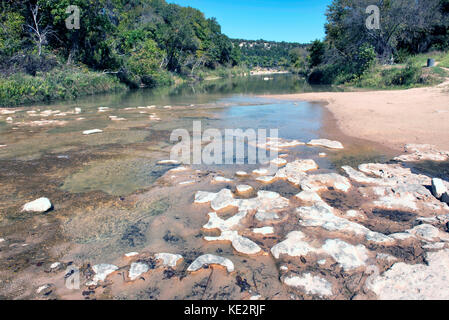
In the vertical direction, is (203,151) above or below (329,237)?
above

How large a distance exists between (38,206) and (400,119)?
8856mm

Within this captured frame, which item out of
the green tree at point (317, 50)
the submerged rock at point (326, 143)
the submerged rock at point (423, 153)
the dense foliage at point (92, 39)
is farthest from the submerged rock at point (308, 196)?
the green tree at point (317, 50)

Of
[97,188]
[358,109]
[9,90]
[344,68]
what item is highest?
[344,68]

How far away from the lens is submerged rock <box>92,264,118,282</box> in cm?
242

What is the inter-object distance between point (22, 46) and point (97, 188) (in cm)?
1856

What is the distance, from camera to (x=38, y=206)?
3.58 metres

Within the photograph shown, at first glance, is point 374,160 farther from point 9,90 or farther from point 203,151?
point 9,90

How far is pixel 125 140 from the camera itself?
277 inches

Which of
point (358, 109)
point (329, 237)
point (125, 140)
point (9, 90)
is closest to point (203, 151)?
point (125, 140)

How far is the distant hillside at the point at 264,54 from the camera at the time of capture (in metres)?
95.6

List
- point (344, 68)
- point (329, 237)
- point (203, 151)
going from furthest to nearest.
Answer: point (344, 68)
point (203, 151)
point (329, 237)

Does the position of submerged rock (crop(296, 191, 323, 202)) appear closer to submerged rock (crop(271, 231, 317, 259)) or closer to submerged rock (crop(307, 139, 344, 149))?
submerged rock (crop(271, 231, 317, 259))

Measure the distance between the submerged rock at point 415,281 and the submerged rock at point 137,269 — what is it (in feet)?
6.09

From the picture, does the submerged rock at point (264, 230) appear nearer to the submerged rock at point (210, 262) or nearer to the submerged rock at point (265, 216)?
the submerged rock at point (265, 216)
